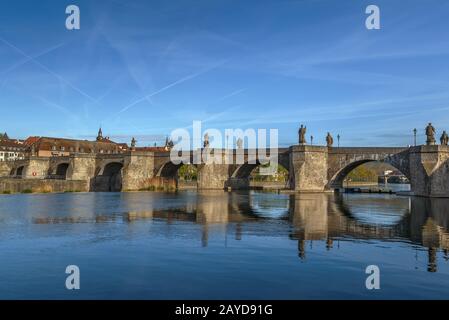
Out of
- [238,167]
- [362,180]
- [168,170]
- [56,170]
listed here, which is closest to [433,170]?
[238,167]

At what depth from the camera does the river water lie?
437 inches

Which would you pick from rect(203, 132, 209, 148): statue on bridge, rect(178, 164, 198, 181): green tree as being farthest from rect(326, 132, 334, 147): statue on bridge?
rect(178, 164, 198, 181): green tree

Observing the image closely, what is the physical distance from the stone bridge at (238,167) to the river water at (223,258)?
98.5 ft

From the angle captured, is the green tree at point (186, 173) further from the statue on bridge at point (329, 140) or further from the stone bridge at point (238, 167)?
the statue on bridge at point (329, 140)

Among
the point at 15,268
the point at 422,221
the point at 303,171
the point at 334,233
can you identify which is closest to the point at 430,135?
the point at 303,171

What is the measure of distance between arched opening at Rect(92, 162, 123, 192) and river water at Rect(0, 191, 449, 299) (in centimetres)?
5723

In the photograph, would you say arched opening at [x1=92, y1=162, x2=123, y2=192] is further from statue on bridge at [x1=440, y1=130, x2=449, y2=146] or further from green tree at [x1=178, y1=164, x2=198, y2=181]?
statue on bridge at [x1=440, y1=130, x2=449, y2=146]

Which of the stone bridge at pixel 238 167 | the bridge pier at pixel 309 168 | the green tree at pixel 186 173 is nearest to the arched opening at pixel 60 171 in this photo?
the stone bridge at pixel 238 167

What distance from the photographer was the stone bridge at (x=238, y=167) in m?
52.8

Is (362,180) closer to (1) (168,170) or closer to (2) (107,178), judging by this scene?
(1) (168,170)

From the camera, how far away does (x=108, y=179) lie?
277 feet

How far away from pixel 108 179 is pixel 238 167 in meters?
28.6
